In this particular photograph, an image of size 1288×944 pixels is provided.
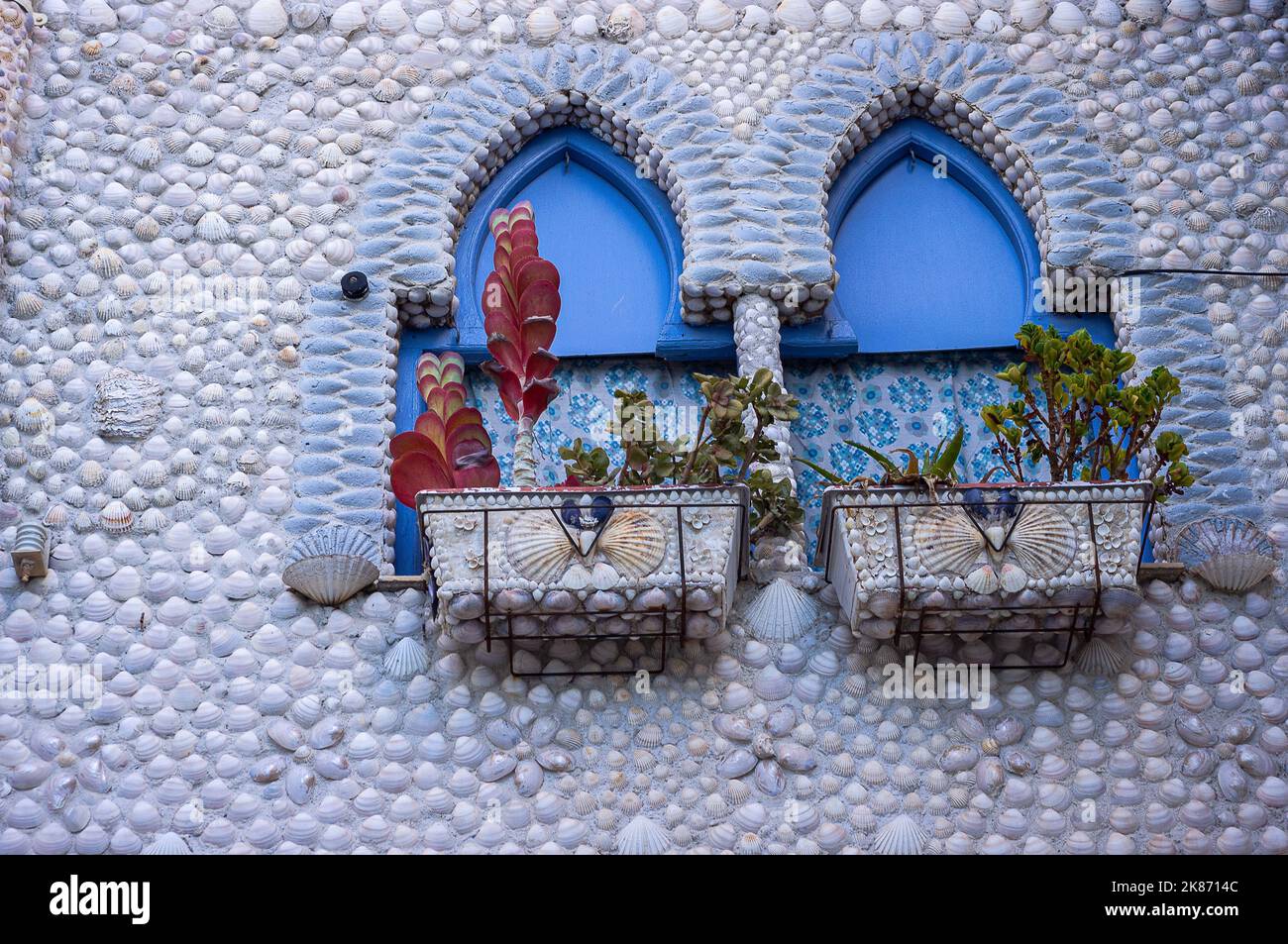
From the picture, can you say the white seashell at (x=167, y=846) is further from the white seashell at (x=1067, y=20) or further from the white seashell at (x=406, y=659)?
the white seashell at (x=1067, y=20)

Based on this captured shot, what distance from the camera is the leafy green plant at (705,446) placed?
18.1 ft

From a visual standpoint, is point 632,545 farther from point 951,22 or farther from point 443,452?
point 951,22

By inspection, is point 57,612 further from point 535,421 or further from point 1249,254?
point 1249,254

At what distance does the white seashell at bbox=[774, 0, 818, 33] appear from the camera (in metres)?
6.64

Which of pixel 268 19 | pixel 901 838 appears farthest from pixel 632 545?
pixel 268 19

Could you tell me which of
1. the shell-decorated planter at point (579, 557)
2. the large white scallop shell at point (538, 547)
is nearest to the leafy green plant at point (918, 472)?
the shell-decorated planter at point (579, 557)

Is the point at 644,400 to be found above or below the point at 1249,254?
below

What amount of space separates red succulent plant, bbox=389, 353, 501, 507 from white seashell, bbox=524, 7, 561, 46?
152 cm

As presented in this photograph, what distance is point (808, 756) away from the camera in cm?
537

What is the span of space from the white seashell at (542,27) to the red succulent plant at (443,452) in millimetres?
1522

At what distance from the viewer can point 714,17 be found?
6.66 meters

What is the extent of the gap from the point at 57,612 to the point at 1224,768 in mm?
3298

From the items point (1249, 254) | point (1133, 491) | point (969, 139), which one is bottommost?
point (1133, 491)
